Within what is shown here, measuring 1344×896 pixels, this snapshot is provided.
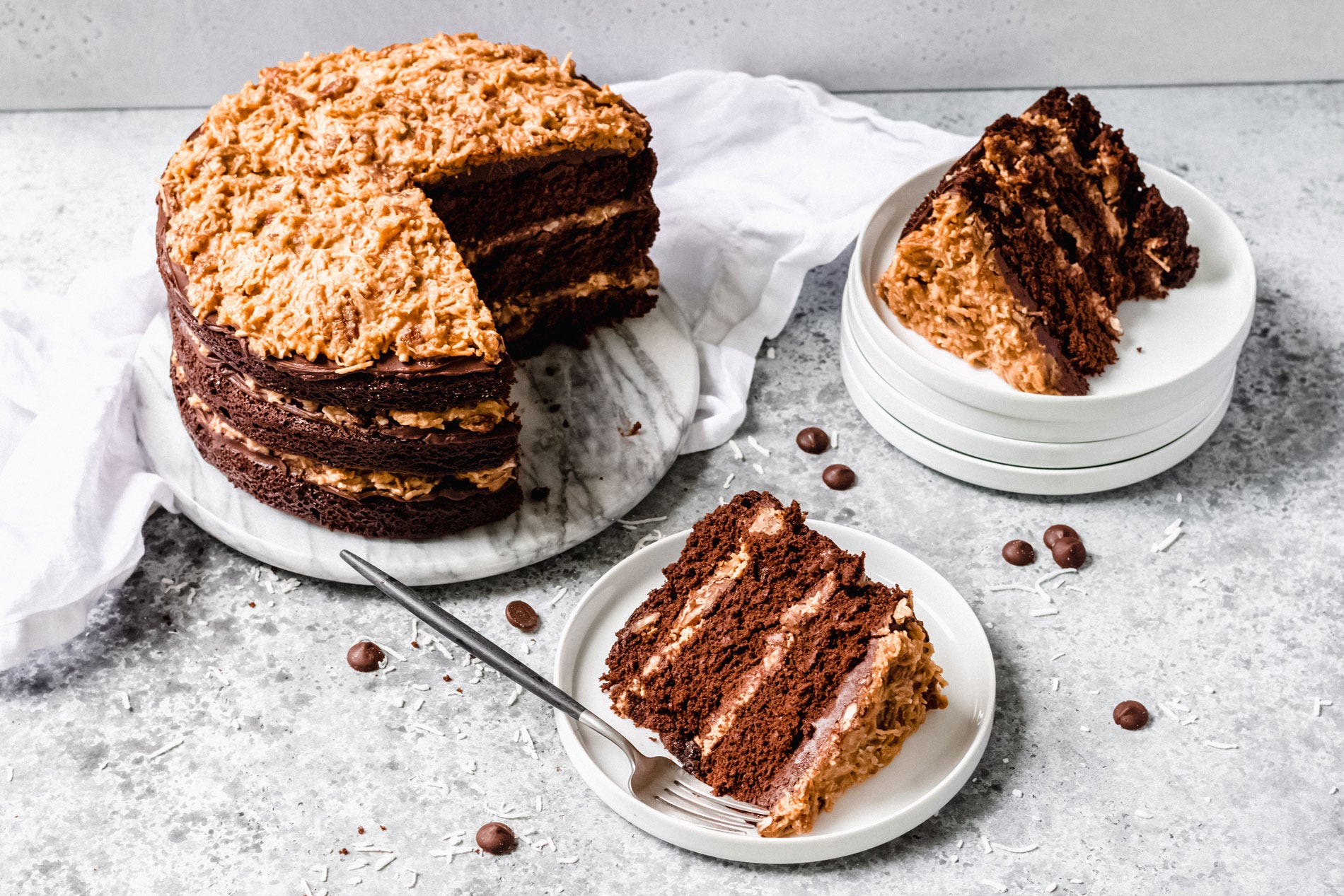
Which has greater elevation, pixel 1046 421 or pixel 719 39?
pixel 719 39

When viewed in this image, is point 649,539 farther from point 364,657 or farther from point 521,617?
point 364,657

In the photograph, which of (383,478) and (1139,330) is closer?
(383,478)

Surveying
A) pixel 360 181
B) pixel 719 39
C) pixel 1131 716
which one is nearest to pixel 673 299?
pixel 360 181

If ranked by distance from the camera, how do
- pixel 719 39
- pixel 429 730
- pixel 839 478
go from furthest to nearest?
pixel 719 39 → pixel 839 478 → pixel 429 730

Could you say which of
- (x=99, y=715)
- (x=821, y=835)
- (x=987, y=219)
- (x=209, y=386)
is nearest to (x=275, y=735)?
(x=99, y=715)

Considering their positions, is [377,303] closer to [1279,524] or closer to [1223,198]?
[1279,524]

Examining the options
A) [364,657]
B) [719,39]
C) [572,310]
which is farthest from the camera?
[719,39]

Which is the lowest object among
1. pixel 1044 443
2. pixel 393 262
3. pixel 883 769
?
pixel 883 769

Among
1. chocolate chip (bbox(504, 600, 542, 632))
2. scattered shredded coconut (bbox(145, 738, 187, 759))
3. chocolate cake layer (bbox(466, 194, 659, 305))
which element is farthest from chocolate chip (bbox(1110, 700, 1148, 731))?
scattered shredded coconut (bbox(145, 738, 187, 759))
